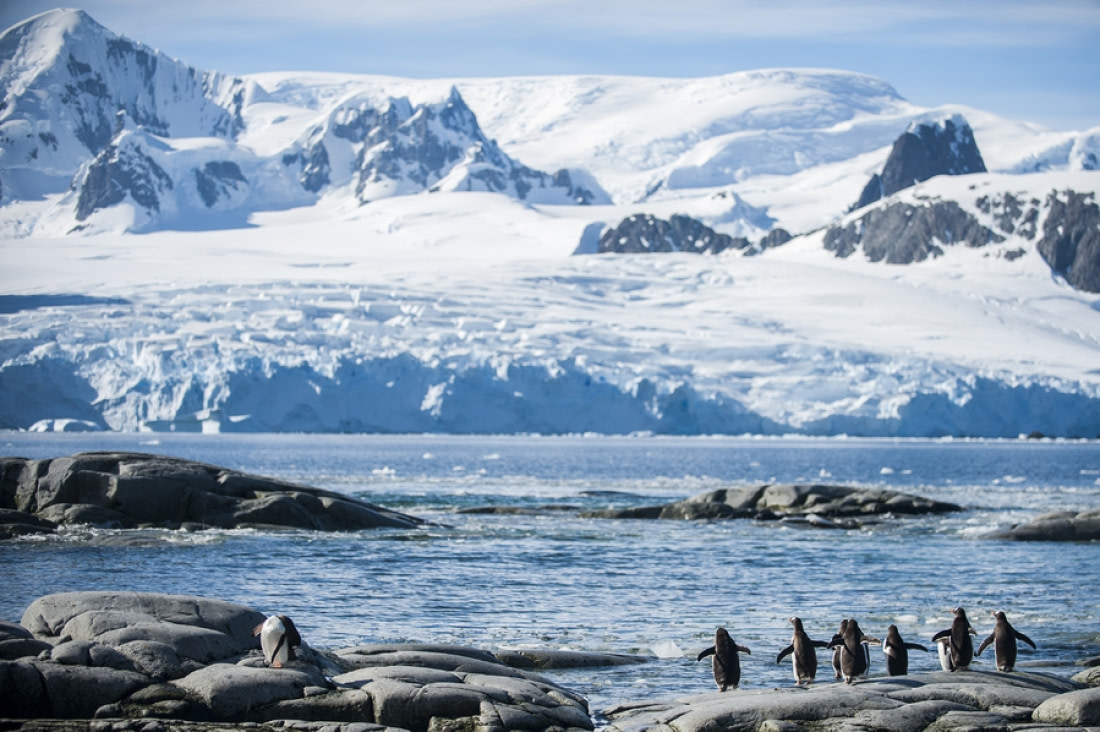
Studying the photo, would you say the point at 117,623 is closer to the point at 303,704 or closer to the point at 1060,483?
the point at 303,704

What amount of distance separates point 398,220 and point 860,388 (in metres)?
112

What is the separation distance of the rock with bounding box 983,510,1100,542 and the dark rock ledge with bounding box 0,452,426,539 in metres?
16.6

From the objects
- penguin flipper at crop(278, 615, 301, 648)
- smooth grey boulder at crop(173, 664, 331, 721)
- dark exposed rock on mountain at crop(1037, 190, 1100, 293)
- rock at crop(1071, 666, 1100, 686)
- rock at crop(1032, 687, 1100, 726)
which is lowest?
rock at crop(1071, 666, 1100, 686)

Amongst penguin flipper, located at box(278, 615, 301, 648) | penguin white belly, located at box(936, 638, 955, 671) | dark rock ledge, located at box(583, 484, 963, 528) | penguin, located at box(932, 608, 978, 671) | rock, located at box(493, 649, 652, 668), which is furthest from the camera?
dark rock ledge, located at box(583, 484, 963, 528)

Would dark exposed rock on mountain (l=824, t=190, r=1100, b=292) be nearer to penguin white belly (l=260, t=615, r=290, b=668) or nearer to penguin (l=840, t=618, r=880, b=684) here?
penguin (l=840, t=618, r=880, b=684)

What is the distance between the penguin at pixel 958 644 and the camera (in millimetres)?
14234

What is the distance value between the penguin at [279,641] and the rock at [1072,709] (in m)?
7.05

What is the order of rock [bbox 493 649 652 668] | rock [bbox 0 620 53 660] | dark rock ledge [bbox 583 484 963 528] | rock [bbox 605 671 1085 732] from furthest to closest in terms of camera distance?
dark rock ledge [bbox 583 484 963 528] → rock [bbox 493 649 652 668] → rock [bbox 0 620 53 660] → rock [bbox 605 671 1085 732]

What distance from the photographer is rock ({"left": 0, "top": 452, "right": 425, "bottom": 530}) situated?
29.3m

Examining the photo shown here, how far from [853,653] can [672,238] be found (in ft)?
559

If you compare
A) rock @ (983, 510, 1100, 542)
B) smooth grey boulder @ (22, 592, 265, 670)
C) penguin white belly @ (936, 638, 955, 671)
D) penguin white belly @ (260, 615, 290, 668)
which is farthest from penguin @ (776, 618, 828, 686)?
rock @ (983, 510, 1100, 542)

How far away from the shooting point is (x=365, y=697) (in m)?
11.8

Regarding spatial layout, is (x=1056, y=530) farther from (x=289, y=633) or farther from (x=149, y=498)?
(x=289, y=633)

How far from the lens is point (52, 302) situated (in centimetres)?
9869
